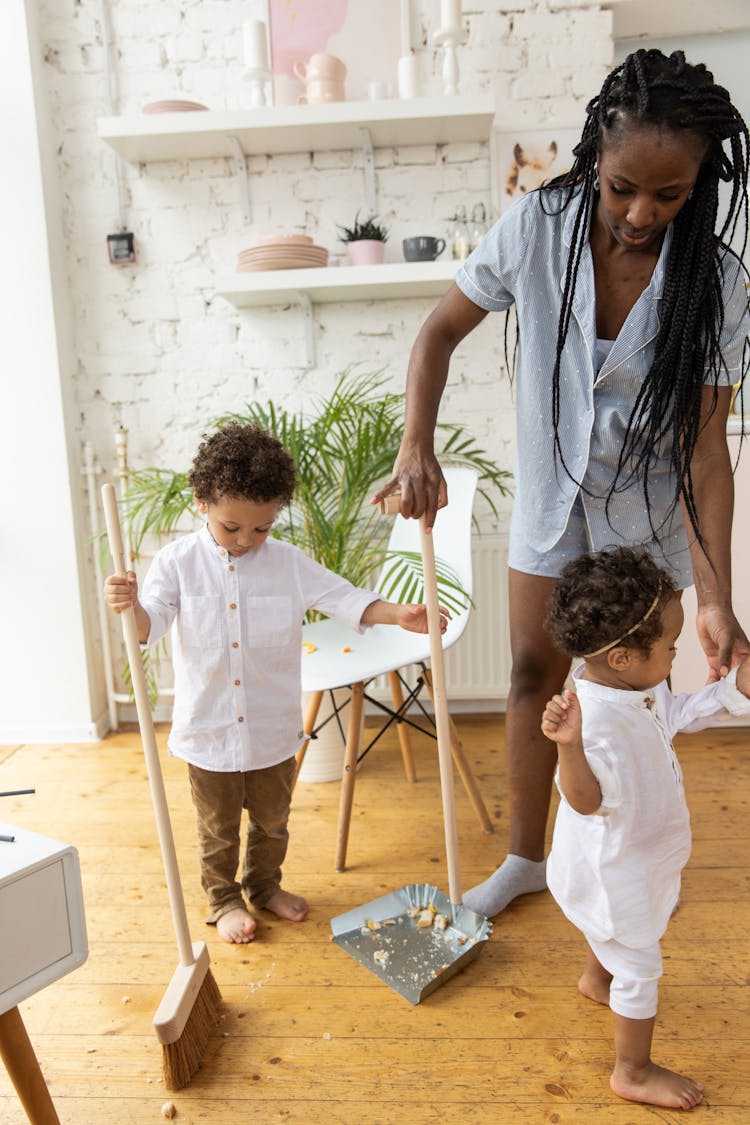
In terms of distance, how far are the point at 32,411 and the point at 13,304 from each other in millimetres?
337

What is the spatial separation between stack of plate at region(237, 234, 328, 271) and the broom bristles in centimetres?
191

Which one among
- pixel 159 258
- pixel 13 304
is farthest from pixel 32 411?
pixel 159 258

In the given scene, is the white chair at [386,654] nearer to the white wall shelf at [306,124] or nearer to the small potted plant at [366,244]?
the small potted plant at [366,244]

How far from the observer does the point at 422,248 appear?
2520mm

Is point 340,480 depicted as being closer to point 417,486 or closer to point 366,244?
point 366,244

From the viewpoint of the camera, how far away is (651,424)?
4.66 ft

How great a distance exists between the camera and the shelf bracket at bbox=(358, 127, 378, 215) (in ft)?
8.63

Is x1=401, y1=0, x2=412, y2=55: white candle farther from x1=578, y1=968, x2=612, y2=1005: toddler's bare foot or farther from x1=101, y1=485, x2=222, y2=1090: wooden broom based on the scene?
x1=578, y1=968, x2=612, y2=1005: toddler's bare foot

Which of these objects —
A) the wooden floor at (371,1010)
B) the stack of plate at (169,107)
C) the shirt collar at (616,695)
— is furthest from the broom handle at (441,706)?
the stack of plate at (169,107)

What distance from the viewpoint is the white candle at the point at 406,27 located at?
257 centimetres

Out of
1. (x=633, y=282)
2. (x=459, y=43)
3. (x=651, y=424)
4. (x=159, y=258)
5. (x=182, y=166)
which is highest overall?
(x=459, y=43)

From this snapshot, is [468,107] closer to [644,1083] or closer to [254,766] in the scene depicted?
[254,766]

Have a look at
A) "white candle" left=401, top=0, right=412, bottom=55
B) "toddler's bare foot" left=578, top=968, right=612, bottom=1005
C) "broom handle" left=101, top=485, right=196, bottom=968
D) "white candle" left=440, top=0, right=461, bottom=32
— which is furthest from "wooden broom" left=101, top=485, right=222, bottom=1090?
"white candle" left=401, top=0, right=412, bottom=55

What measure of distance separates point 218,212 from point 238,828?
1.99 m
